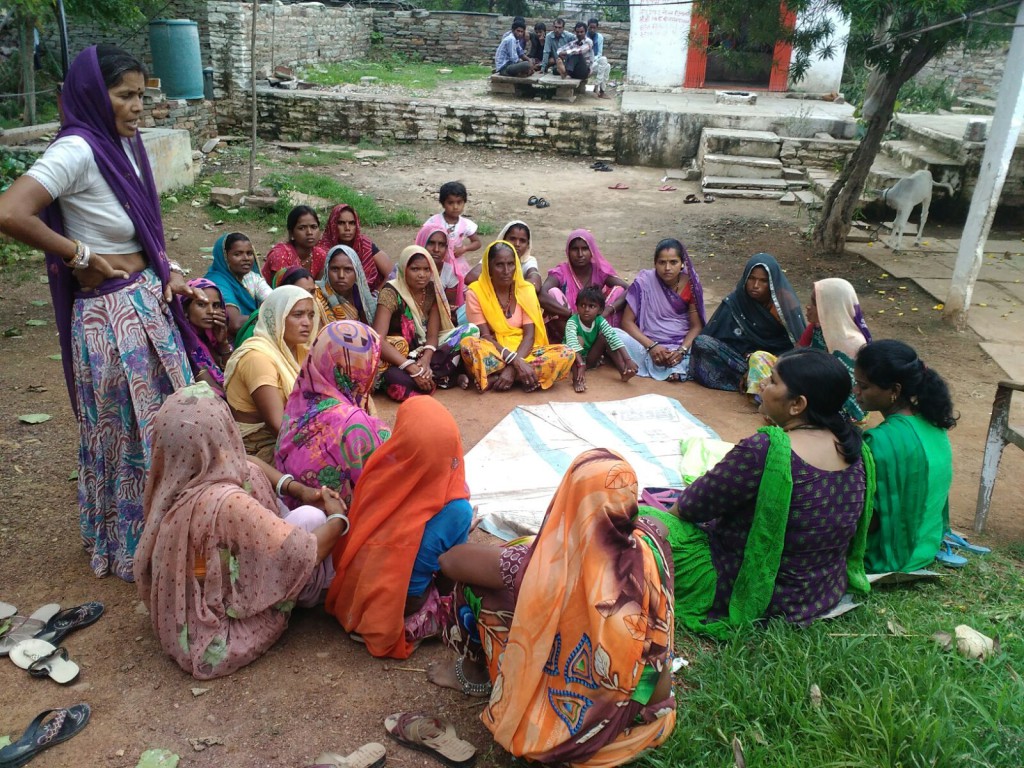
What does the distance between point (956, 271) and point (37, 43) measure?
→ 15.2m

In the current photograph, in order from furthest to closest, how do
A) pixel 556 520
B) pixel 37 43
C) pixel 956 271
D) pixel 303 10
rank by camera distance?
1. pixel 303 10
2. pixel 37 43
3. pixel 956 271
4. pixel 556 520

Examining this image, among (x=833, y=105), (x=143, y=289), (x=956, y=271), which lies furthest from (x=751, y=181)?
(x=143, y=289)

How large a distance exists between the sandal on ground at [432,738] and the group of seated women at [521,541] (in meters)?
0.18

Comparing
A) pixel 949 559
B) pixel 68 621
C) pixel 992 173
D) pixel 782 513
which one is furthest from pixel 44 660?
pixel 992 173

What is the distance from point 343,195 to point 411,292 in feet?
16.5

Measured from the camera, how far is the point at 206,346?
4.51 m

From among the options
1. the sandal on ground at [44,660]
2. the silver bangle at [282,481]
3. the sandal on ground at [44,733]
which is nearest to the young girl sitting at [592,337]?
the silver bangle at [282,481]

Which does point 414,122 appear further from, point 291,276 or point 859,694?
point 859,694

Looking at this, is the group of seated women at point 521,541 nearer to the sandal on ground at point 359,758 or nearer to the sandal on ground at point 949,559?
the sandal on ground at point 949,559

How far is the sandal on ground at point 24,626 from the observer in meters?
2.78

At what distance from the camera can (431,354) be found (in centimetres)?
532

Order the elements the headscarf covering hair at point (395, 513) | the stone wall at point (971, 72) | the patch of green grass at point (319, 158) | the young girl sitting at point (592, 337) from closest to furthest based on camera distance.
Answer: the headscarf covering hair at point (395, 513) → the young girl sitting at point (592, 337) → the patch of green grass at point (319, 158) → the stone wall at point (971, 72)

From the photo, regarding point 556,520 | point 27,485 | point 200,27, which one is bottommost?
point 27,485

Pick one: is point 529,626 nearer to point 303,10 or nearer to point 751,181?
point 751,181
